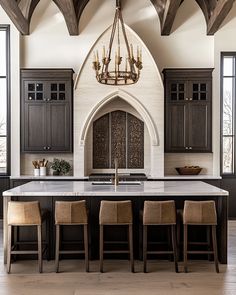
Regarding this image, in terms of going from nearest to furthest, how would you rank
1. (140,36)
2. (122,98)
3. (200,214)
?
(200,214) → (122,98) → (140,36)

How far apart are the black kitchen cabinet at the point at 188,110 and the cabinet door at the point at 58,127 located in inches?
73.4

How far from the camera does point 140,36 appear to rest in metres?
8.52

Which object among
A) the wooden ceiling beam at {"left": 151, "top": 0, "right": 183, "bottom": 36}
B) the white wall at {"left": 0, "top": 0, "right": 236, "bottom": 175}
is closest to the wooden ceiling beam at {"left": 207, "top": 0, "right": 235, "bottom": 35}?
the white wall at {"left": 0, "top": 0, "right": 236, "bottom": 175}

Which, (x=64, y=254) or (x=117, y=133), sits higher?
(x=117, y=133)

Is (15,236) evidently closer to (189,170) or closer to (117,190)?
(117,190)

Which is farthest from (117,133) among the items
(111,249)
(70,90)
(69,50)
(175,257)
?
(175,257)

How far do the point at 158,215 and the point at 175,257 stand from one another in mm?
530

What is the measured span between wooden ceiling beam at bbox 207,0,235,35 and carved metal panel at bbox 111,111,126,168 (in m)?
2.33

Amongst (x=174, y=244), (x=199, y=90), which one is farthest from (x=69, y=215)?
(x=199, y=90)

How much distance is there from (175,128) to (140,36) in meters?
1.99

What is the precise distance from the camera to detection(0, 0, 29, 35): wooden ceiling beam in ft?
22.0

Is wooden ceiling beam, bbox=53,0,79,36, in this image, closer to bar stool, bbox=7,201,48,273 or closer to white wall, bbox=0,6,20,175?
white wall, bbox=0,6,20,175

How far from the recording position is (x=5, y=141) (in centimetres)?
845

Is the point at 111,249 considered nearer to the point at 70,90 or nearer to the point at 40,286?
the point at 40,286
